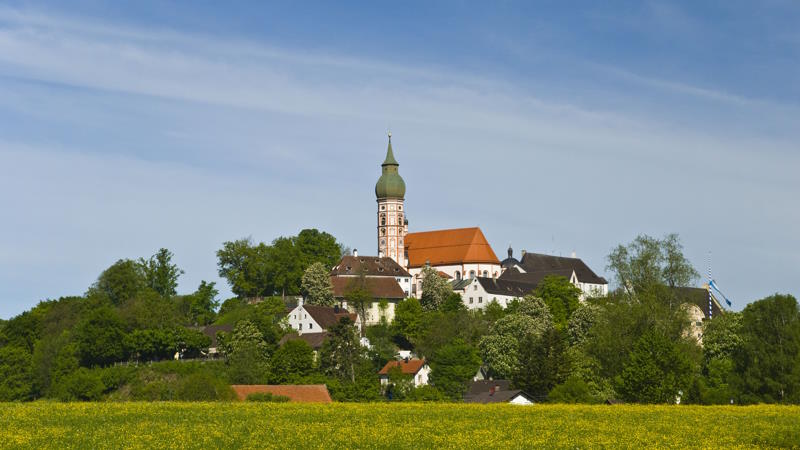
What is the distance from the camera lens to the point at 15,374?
99.1m

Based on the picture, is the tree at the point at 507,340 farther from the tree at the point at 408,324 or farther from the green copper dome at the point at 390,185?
the green copper dome at the point at 390,185

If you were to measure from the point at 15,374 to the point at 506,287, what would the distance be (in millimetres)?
68109

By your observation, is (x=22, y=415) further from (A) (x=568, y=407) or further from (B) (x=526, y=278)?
(B) (x=526, y=278)

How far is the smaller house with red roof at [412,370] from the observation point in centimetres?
10144

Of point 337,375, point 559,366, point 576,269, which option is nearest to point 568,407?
point 559,366

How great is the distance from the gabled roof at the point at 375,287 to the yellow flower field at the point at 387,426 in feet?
273

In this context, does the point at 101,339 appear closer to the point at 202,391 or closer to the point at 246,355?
the point at 246,355

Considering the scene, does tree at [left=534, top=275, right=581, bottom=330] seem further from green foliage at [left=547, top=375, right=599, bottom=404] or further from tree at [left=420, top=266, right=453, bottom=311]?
green foliage at [left=547, top=375, right=599, bottom=404]

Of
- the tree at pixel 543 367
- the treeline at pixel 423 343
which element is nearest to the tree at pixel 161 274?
the treeline at pixel 423 343

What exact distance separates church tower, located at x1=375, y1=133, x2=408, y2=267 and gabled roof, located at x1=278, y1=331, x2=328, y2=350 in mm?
50607

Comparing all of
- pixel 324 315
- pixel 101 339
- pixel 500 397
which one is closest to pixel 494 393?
pixel 500 397

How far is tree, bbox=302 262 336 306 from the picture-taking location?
433 ft

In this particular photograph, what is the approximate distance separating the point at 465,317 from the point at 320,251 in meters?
38.2

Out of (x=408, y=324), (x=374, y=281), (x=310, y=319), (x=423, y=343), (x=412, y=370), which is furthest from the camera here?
(x=374, y=281)
